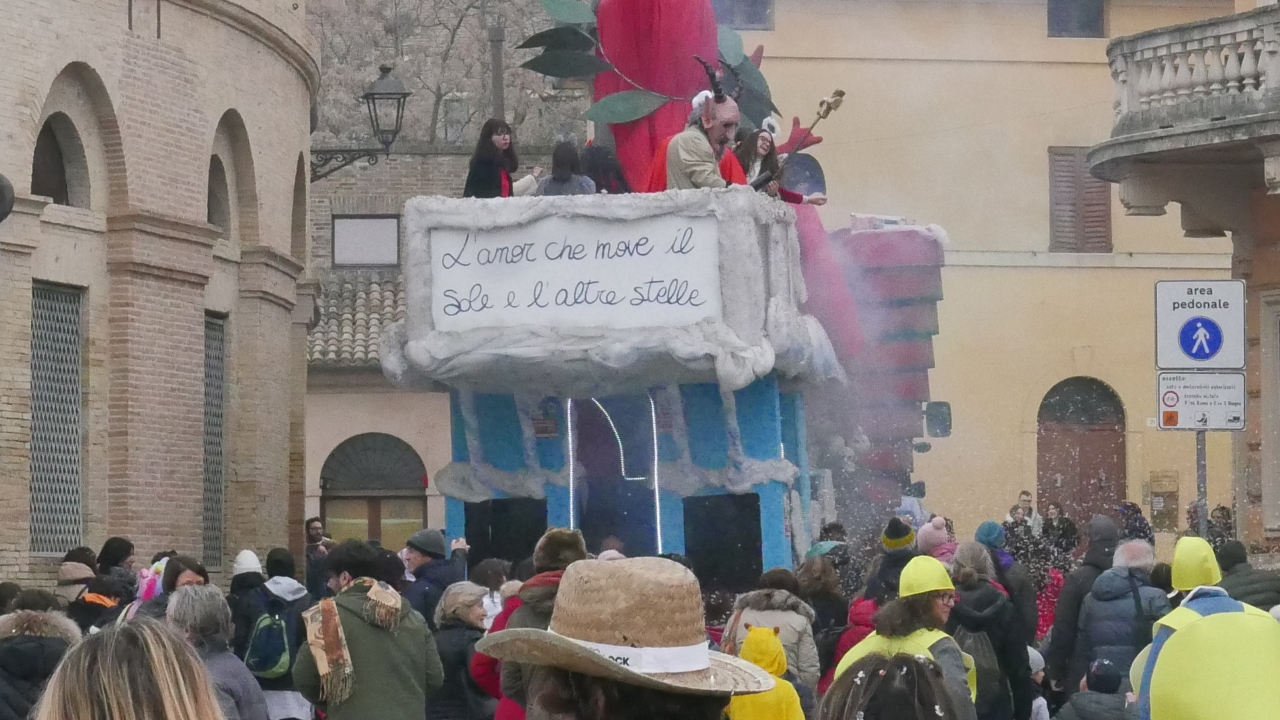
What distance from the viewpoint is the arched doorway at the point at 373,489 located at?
37969 millimetres

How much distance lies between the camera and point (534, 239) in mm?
15406

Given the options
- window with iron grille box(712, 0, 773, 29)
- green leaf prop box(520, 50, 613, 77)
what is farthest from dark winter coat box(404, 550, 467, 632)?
window with iron grille box(712, 0, 773, 29)

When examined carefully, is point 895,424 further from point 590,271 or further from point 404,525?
point 404,525

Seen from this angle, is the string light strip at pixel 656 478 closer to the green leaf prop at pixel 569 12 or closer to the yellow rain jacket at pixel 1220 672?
the green leaf prop at pixel 569 12

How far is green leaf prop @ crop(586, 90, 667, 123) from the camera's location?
17.0 metres

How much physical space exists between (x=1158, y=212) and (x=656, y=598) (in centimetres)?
1506

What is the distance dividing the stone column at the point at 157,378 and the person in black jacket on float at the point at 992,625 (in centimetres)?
1025

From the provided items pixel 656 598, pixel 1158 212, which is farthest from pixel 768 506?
pixel 656 598

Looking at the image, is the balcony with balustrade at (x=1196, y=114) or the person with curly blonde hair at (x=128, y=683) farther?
the balcony with balustrade at (x=1196, y=114)

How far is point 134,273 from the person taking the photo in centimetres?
1997

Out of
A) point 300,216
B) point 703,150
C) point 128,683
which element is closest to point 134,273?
point 300,216

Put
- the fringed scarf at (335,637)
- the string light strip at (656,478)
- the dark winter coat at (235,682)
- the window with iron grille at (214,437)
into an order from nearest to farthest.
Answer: the dark winter coat at (235,682) < the fringed scarf at (335,637) < the string light strip at (656,478) < the window with iron grille at (214,437)

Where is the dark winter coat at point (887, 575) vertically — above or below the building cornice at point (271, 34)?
below

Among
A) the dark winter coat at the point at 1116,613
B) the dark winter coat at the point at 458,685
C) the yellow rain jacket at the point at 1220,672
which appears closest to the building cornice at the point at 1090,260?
the dark winter coat at the point at 1116,613
